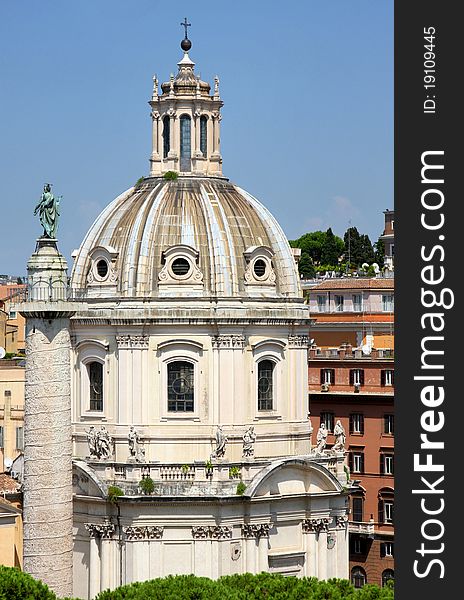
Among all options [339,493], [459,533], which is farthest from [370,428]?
[459,533]

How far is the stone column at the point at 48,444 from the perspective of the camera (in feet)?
201

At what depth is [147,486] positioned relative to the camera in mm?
71562

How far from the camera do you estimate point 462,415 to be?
40.7 m

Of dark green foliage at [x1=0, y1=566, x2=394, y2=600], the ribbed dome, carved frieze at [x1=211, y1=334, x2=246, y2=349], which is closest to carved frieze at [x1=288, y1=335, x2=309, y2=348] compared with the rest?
the ribbed dome

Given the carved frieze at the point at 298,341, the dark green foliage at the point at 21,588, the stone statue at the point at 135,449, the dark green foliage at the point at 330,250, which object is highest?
the dark green foliage at the point at 330,250

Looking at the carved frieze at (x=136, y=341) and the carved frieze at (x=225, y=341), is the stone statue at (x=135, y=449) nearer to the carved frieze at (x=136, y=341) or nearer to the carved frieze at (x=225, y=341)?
the carved frieze at (x=136, y=341)

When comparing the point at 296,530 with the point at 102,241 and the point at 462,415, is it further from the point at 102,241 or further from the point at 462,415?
the point at 462,415

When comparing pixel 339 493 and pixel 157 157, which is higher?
pixel 157 157

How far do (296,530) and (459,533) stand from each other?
110 feet

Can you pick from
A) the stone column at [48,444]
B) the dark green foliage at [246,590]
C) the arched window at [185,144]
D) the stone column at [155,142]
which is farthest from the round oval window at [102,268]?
the dark green foliage at [246,590]

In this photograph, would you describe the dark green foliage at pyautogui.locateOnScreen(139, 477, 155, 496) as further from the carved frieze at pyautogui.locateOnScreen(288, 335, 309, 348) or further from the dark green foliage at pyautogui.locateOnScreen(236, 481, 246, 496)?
the carved frieze at pyautogui.locateOnScreen(288, 335, 309, 348)

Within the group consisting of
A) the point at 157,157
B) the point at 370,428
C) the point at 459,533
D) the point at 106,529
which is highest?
the point at 157,157

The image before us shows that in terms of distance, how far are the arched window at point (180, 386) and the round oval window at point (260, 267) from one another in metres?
4.34

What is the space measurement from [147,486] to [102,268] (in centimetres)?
843
